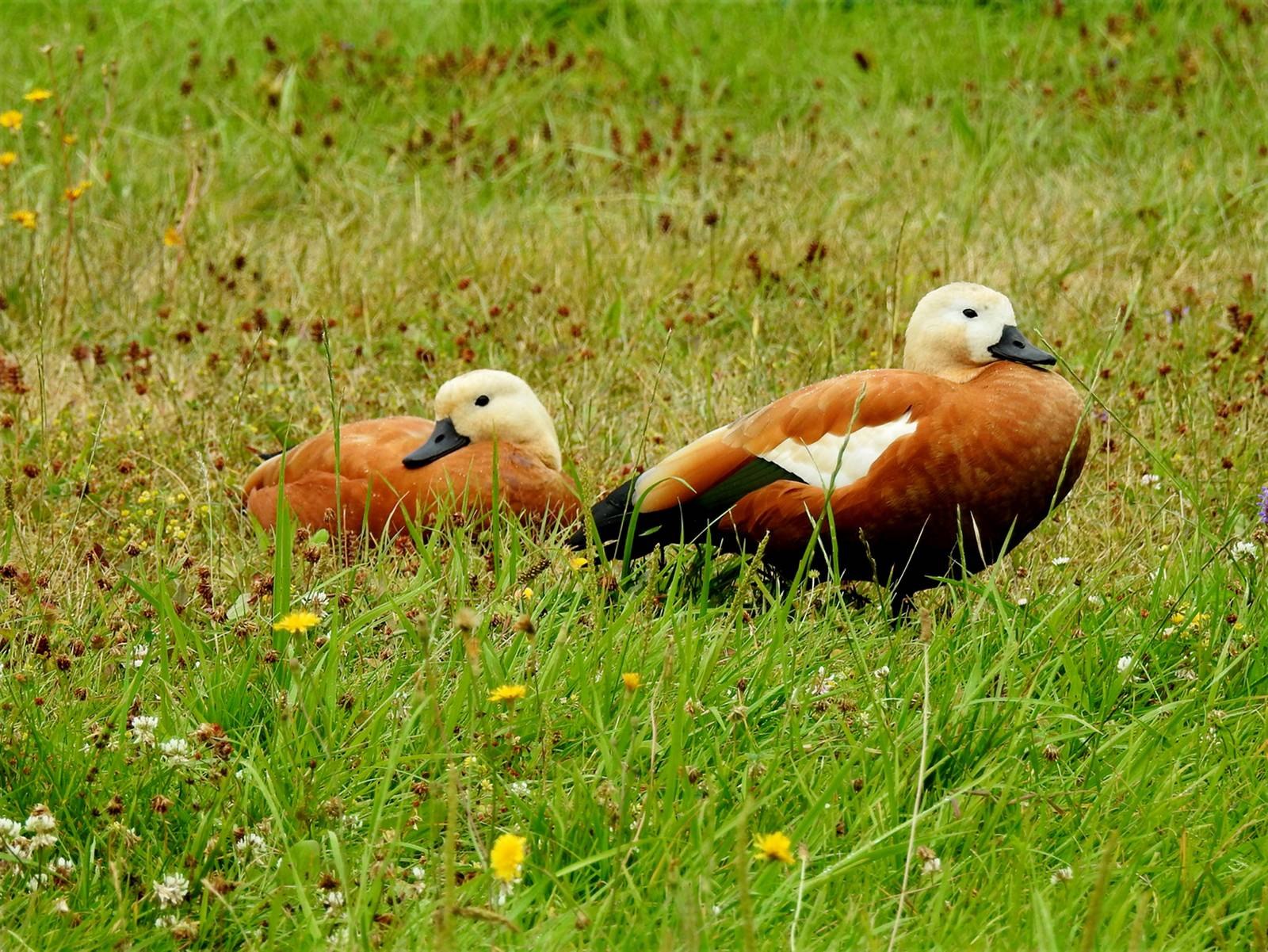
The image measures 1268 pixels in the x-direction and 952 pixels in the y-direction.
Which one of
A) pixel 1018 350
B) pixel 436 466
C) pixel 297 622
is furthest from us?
pixel 436 466

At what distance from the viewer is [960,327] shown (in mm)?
3875

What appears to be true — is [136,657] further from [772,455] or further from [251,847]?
[772,455]

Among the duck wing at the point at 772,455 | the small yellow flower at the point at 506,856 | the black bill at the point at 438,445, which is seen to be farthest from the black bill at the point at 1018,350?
the small yellow flower at the point at 506,856

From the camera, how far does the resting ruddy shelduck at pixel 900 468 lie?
3510 mm

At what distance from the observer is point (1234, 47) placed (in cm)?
797

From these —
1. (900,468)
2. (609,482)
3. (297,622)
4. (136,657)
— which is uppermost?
(297,622)

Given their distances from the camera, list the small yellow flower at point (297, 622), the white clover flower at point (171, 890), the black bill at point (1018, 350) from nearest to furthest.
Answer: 1. the white clover flower at point (171, 890)
2. the small yellow flower at point (297, 622)
3. the black bill at point (1018, 350)

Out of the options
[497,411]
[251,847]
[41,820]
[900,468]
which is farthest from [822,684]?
[497,411]

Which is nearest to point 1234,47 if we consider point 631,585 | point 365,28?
point 365,28

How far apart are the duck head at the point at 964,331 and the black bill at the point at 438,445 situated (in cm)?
129

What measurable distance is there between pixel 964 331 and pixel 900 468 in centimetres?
55

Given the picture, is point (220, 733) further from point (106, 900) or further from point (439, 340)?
point (439, 340)

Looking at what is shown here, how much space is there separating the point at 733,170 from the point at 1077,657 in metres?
4.18

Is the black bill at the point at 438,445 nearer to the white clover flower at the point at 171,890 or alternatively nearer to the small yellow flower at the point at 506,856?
the white clover flower at the point at 171,890
